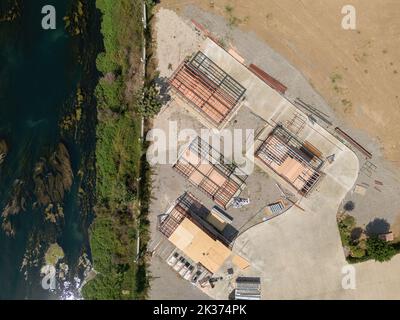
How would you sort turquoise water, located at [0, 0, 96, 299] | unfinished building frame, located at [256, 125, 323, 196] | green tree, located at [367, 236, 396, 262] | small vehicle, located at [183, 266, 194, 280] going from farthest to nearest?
turquoise water, located at [0, 0, 96, 299]
small vehicle, located at [183, 266, 194, 280]
unfinished building frame, located at [256, 125, 323, 196]
green tree, located at [367, 236, 396, 262]

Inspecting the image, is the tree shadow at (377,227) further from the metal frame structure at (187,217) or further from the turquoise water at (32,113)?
the turquoise water at (32,113)

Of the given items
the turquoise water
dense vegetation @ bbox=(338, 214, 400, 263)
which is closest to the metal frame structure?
the turquoise water

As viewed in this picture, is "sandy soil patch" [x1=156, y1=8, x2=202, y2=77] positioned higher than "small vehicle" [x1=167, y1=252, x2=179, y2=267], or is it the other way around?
"sandy soil patch" [x1=156, y1=8, x2=202, y2=77]

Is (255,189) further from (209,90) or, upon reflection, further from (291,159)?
(209,90)

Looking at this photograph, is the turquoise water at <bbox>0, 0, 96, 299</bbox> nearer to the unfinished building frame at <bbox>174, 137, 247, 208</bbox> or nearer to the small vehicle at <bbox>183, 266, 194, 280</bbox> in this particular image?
the small vehicle at <bbox>183, 266, 194, 280</bbox>

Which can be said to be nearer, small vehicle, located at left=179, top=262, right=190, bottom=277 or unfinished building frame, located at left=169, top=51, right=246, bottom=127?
unfinished building frame, located at left=169, top=51, right=246, bottom=127

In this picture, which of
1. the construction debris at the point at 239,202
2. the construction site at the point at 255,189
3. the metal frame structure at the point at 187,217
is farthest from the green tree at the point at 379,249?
the metal frame structure at the point at 187,217

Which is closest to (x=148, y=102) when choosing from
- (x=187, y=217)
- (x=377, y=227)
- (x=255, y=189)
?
(x=187, y=217)
